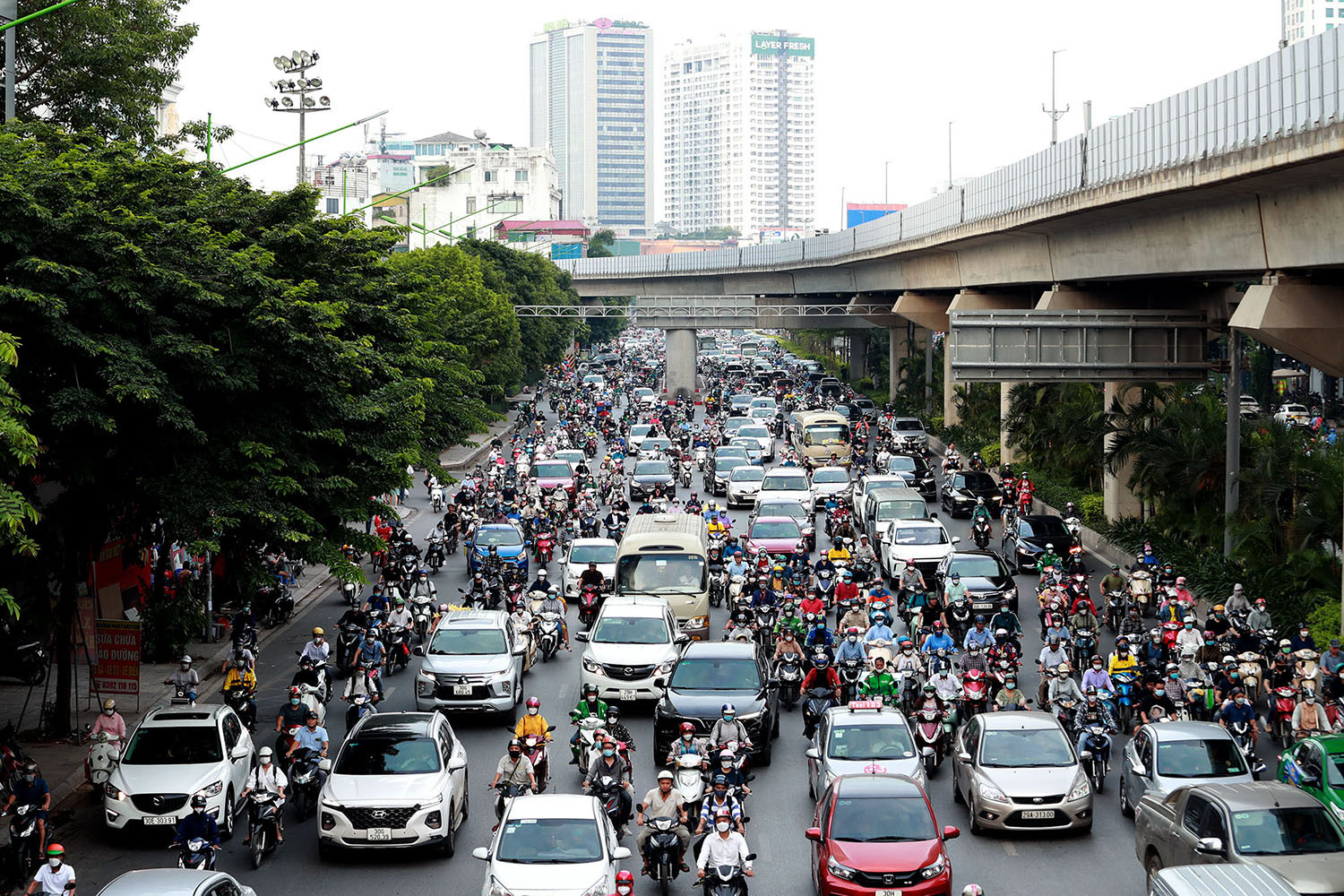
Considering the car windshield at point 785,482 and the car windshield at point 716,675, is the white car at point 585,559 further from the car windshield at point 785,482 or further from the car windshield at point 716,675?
the car windshield at point 785,482

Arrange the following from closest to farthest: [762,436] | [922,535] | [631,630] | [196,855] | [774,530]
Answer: [196,855] → [631,630] → [922,535] → [774,530] → [762,436]

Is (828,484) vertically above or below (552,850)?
above

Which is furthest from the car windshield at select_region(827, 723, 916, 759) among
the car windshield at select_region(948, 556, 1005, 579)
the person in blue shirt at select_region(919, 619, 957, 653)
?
the car windshield at select_region(948, 556, 1005, 579)

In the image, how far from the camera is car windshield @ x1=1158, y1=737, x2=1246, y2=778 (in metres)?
16.4

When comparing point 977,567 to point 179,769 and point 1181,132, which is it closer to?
point 1181,132

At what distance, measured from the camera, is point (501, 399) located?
274 ft

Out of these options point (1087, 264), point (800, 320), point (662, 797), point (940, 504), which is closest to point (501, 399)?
point (800, 320)

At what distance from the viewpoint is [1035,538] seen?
35.1 meters

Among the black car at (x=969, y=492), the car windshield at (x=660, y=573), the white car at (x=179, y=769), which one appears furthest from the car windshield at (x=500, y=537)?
the white car at (x=179, y=769)

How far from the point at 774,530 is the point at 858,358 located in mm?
80820

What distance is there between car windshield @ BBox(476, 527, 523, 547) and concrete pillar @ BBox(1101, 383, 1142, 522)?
15.3 meters

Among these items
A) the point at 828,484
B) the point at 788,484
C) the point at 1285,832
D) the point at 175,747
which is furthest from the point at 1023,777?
the point at 828,484

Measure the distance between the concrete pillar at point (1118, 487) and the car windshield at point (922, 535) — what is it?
824cm

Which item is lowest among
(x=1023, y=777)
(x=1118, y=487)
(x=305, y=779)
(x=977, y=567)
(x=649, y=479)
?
A: (x=305, y=779)
